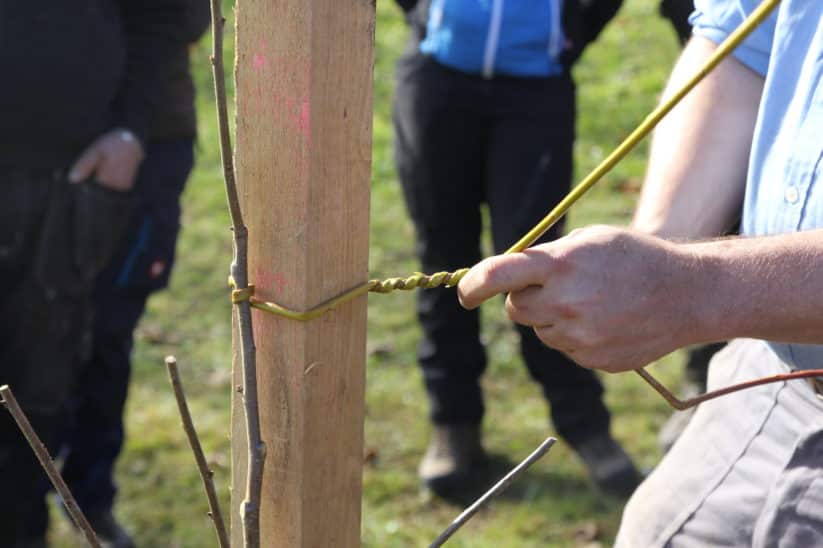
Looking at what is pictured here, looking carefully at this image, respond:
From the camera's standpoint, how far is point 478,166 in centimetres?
375

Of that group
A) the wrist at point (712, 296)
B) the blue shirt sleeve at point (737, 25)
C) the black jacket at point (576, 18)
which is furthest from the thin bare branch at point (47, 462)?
the black jacket at point (576, 18)

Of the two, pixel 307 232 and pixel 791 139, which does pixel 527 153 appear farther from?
pixel 307 232

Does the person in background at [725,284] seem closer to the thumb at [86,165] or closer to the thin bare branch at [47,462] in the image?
the thin bare branch at [47,462]

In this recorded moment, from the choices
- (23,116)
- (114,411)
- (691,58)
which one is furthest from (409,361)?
(691,58)

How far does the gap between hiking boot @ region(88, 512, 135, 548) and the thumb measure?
102cm

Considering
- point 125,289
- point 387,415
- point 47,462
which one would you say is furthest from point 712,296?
point 387,415

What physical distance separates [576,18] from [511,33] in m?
0.21

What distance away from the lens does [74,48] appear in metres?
3.00

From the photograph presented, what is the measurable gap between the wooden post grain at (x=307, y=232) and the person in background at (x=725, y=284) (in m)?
0.18

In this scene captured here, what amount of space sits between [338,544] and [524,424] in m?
2.63

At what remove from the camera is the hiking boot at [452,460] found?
12.4 feet

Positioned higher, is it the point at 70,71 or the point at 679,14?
the point at 679,14

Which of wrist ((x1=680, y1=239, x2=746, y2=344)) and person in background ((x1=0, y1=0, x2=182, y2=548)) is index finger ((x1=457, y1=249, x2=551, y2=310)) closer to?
wrist ((x1=680, y1=239, x2=746, y2=344))

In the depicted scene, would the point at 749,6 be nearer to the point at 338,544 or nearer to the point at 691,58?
the point at 691,58
